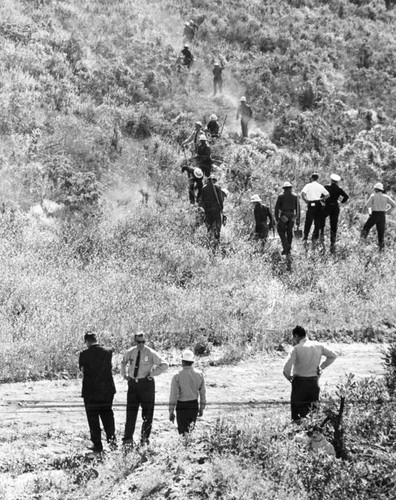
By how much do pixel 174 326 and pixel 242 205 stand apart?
6.10 m

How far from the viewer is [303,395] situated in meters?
8.85

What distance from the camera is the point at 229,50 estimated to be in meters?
28.8

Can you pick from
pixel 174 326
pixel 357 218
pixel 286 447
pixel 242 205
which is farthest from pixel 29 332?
pixel 357 218

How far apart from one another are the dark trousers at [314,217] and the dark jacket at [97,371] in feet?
28.2

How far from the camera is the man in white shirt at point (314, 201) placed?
1612cm

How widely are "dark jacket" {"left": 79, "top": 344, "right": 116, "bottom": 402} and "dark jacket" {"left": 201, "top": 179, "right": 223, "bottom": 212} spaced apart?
24.2 feet

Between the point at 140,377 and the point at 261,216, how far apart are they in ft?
24.9

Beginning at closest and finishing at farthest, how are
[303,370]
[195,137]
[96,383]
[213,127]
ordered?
1. [303,370]
2. [96,383]
3. [195,137]
4. [213,127]

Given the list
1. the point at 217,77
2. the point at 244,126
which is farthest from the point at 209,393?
the point at 217,77

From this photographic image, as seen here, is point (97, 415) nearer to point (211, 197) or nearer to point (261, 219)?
point (211, 197)

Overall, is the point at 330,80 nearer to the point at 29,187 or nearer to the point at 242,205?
the point at 242,205

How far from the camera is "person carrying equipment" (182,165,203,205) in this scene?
16.9 metres

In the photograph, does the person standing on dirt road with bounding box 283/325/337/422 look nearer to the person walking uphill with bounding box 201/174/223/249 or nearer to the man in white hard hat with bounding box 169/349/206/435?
the man in white hard hat with bounding box 169/349/206/435

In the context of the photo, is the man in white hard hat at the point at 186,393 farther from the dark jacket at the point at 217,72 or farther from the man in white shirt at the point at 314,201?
the dark jacket at the point at 217,72
